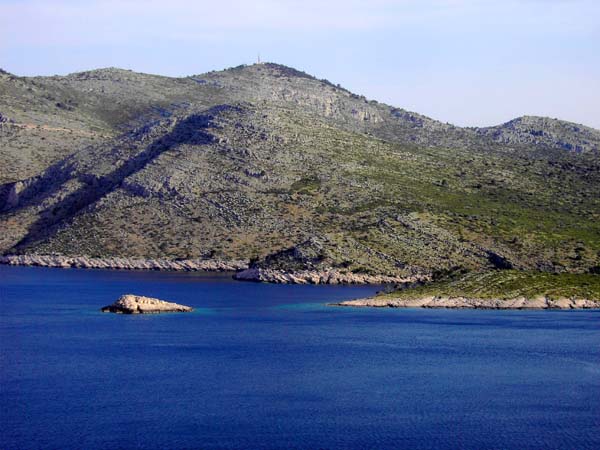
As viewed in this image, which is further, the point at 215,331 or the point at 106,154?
the point at 106,154

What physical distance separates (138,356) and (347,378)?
15256mm

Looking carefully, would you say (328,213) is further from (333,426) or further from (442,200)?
(333,426)

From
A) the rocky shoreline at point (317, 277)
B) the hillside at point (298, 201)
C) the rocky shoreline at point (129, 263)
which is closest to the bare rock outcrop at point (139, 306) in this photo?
the rocky shoreline at point (317, 277)

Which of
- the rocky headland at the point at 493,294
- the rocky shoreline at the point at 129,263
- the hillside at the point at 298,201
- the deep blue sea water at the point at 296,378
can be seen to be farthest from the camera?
the rocky shoreline at the point at 129,263

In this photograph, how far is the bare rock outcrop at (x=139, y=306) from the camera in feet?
316

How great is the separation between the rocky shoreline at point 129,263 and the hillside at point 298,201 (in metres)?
1.15

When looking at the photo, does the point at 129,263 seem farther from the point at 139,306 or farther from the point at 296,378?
the point at 296,378

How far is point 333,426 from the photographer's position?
52.7m

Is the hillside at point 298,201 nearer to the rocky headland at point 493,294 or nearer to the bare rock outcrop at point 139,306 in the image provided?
the rocky headland at point 493,294

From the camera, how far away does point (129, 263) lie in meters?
147

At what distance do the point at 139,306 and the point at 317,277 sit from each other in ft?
124

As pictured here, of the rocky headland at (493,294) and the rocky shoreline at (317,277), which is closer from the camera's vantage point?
the rocky headland at (493,294)

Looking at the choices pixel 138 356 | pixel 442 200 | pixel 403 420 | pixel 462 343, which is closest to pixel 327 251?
pixel 442 200

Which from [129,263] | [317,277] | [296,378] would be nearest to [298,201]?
[317,277]
